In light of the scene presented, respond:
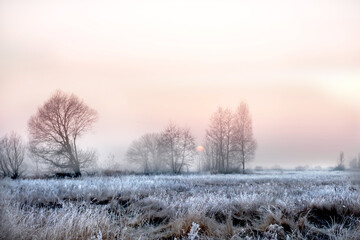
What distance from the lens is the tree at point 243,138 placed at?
43656 millimetres

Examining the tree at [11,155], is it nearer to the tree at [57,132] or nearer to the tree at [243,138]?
the tree at [57,132]

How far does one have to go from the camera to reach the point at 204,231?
5383mm

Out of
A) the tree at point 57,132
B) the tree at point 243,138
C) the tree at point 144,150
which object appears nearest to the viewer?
the tree at point 57,132

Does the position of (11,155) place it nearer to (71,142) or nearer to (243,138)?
(71,142)

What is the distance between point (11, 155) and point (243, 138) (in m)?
31.1

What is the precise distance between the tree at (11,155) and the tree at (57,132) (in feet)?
14.3

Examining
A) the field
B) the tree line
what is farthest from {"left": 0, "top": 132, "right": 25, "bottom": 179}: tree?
the field

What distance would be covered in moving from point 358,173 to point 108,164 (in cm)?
3065

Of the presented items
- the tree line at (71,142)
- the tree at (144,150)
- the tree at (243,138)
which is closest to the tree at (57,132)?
the tree line at (71,142)

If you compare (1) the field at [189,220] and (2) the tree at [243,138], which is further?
(2) the tree at [243,138]

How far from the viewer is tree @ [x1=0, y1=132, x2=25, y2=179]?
3195cm

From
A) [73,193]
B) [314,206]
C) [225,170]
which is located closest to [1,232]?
[73,193]

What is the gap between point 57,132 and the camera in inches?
1204

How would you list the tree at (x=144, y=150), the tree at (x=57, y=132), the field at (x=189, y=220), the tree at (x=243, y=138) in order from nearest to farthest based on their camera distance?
the field at (x=189, y=220) → the tree at (x=57, y=132) → the tree at (x=243, y=138) → the tree at (x=144, y=150)
